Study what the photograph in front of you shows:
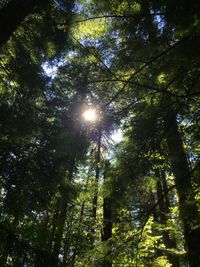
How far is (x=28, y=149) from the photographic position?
7.48 m

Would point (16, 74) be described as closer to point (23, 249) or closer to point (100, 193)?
point (100, 193)

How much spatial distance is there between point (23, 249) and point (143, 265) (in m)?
4.83

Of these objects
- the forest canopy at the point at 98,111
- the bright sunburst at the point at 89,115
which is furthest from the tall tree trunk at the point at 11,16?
the bright sunburst at the point at 89,115

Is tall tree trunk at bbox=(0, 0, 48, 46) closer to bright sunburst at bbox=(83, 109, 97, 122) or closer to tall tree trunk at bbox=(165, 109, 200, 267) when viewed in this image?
bright sunburst at bbox=(83, 109, 97, 122)

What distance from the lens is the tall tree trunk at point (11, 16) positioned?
5290 mm

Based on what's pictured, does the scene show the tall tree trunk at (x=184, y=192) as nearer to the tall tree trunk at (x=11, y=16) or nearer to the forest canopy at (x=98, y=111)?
the forest canopy at (x=98, y=111)

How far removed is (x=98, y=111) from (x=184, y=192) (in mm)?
2285

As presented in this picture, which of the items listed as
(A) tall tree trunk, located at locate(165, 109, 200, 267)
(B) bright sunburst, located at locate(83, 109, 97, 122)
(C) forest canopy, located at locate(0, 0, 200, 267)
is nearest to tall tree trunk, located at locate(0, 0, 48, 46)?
(C) forest canopy, located at locate(0, 0, 200, 267)

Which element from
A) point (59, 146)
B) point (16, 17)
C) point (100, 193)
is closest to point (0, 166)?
point (59, 146)

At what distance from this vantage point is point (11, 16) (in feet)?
17.8

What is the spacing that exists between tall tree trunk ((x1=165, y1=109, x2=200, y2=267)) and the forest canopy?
1.1 inches

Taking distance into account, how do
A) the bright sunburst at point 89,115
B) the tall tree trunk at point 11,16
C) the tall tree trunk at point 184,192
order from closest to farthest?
the tall tree trunk at point 184,192, the tall tree trunk at point 11,16, the bright sunburst at point 89,115

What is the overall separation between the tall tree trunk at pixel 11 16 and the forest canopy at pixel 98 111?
0.02 metres

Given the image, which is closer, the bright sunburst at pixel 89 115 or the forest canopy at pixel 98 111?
the forest canopy at pixel 98 111
